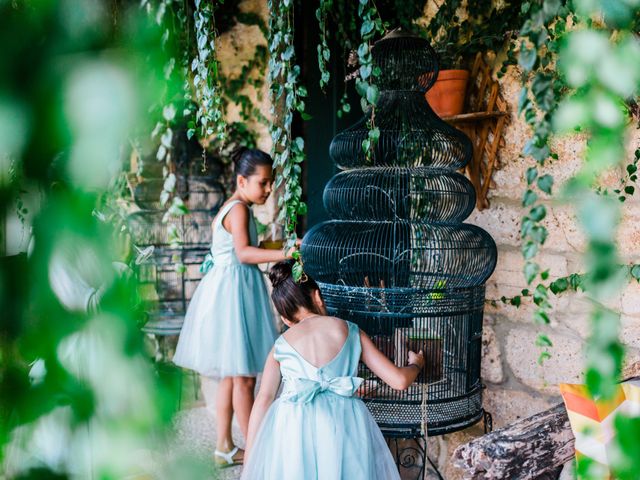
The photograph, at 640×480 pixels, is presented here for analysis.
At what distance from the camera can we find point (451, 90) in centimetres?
268

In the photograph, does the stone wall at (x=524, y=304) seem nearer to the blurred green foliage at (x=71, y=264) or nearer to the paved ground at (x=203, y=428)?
the paved ground at (x=203, y=428)

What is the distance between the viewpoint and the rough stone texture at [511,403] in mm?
2609

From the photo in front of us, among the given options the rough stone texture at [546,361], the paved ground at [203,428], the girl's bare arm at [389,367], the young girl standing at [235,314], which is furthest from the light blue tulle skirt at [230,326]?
the rough stone texture at [546,361]

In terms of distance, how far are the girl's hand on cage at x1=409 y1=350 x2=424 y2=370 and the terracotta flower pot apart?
3.71 ft

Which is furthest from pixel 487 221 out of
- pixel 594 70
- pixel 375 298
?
pixel 594 70

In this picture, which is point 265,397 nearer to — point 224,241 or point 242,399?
point 242,399

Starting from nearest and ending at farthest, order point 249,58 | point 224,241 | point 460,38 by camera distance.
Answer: point 460,38 < point 224,241 < point 249,58

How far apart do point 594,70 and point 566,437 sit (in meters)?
Result: 1.52

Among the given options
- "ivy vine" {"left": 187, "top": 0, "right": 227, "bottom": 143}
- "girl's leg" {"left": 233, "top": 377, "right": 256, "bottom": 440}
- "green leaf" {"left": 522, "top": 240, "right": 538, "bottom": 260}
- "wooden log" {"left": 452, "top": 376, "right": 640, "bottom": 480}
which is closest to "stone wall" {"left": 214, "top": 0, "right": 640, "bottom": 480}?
"wooden log" {"left": 452, "top": 376, "right": 640, "bottom": 480}

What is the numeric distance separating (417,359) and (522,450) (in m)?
0.51

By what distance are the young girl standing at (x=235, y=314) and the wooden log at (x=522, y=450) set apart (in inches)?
61.2

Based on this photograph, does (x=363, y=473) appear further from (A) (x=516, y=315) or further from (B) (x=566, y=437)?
(A) (x=516, y=315)

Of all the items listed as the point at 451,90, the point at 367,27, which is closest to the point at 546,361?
the point at 451,90

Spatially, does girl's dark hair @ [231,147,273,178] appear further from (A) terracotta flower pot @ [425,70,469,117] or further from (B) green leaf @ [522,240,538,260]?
(B) green leaf @ [522,240,538,260]
